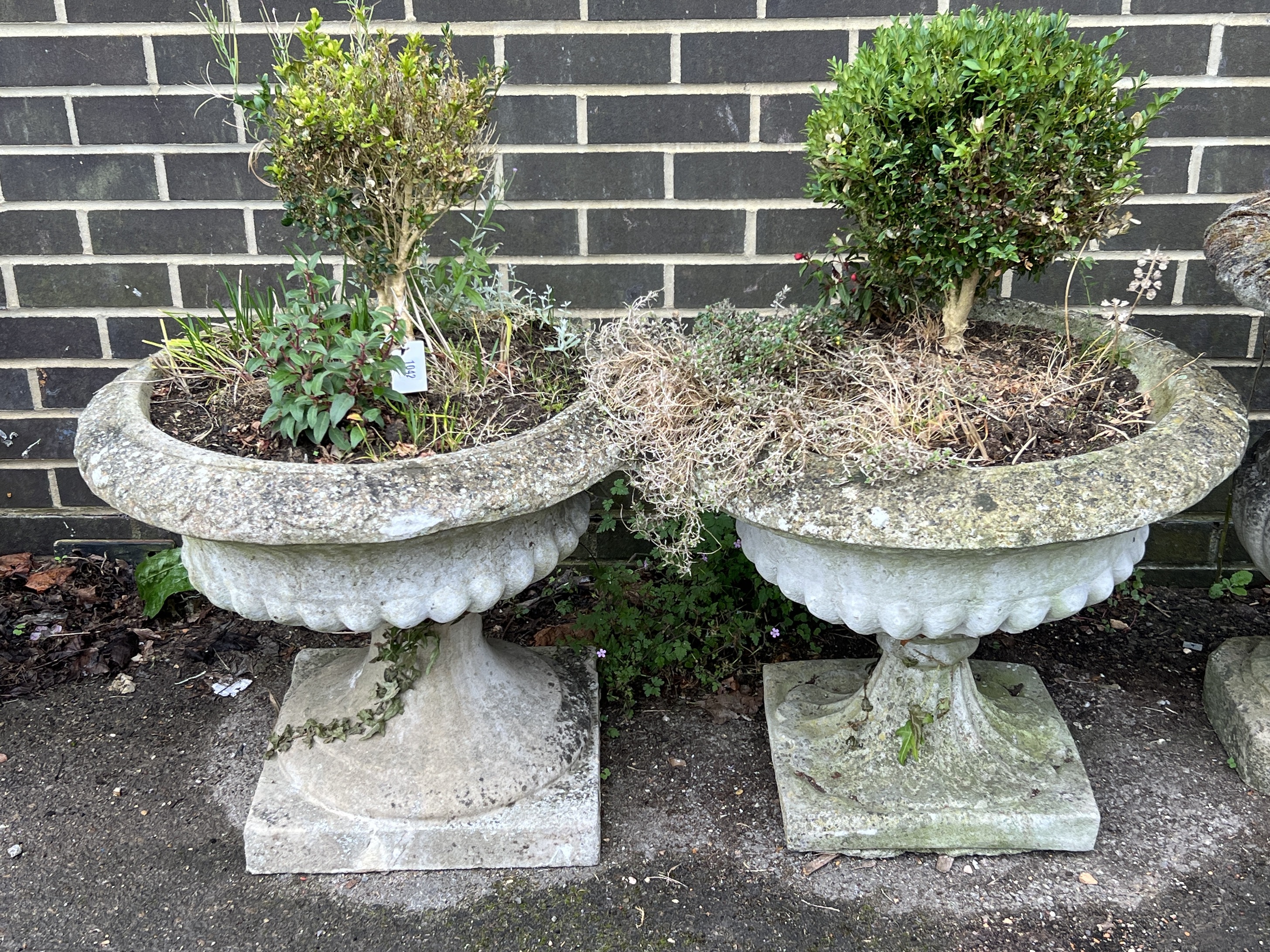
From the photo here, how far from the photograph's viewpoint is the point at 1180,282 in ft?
9.52

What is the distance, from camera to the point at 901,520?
175cm

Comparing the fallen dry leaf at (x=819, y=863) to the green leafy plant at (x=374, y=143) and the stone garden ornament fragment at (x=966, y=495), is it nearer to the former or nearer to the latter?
the stone garden ornament fragment at (x=966, y=495)

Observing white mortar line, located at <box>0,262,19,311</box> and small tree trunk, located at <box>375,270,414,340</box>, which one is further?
white mortar line, located at <box>0,262,19,311</box>

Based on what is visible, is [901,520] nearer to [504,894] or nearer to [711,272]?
[504,894]

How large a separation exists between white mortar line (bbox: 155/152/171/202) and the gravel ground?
142 cm

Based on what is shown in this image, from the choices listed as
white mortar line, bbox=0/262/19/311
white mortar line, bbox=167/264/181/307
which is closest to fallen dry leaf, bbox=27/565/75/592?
white mortar line, bbox=0/262/19/311

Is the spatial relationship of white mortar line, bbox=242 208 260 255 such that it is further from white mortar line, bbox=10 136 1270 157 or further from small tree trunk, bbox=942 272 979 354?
small tree trunk, bbox=942 272 979 354

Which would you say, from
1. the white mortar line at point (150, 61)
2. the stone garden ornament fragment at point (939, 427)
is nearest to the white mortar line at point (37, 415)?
the white mortar line at point (150, 61)

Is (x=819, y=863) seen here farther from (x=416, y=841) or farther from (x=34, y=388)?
(x=34, y=388)

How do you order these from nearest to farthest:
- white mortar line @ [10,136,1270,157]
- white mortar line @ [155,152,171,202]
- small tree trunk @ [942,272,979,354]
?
small tree trunk @ [942,272,979,354], white mortar line @ [10,136,1270,157], white mortar line @ [155,152,171,202]

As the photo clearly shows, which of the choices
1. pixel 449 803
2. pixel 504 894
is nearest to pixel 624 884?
pixel 504 894

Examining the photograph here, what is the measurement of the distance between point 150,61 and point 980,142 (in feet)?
7.21

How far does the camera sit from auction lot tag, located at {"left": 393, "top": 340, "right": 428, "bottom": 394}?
207 cm

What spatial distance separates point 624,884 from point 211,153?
222 centimetres
